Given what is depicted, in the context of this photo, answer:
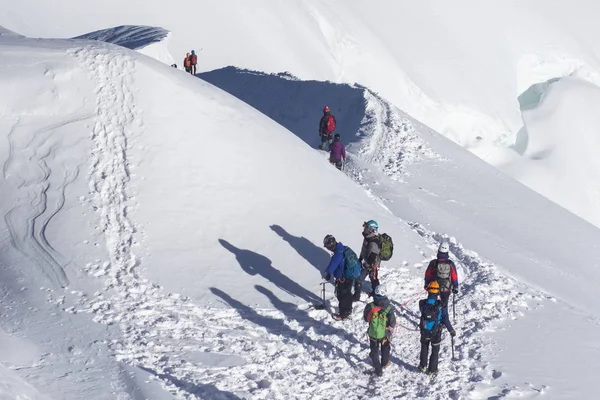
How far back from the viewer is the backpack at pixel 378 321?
10469 mm

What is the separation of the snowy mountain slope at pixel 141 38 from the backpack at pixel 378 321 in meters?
28.5

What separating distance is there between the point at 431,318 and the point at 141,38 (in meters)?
32.4

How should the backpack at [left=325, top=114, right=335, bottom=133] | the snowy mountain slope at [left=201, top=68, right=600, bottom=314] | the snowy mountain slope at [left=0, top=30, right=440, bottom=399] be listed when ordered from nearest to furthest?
1. the snowy mountain slope at [left=0, top=30, right=440, bottom=399]
2. the snowy mountain slope at [left=201, top=68, right=600, bottom=314]
3. the backpack at [left=325, top=114, right=335, bottom=133]

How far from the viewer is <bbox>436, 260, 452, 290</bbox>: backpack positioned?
11.8m

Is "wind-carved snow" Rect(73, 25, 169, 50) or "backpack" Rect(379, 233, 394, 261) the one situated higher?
"wind-carved snow" Rect(73, 25, 169, 50)

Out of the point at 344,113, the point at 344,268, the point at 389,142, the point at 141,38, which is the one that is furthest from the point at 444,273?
the point at 141,38

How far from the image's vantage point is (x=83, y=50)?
57.0 feet

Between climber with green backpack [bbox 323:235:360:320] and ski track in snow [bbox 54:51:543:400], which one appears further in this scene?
climber with green backpack [bbox 323:235:360:320]

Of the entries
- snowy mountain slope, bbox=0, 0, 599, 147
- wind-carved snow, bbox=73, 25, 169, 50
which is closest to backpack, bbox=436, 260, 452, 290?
wind-carved snow, bbox=73, 25, 169, 50

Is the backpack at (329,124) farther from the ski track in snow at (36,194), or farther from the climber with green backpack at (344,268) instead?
the climber with green backpack at (344,268)

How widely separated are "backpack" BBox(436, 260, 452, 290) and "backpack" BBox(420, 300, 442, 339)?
1.25m

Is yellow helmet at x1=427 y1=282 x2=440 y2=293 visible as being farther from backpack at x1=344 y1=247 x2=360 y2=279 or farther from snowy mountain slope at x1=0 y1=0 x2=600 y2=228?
snowy mountain slope at x1=0 y1=0 x2=600 y2=228

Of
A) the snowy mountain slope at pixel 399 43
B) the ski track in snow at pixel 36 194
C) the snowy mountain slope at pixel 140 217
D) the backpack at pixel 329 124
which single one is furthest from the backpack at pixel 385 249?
the snowy mountain slope at pixel 399 43

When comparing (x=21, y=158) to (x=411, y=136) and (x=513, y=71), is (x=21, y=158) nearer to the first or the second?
(x=411, y=136)
